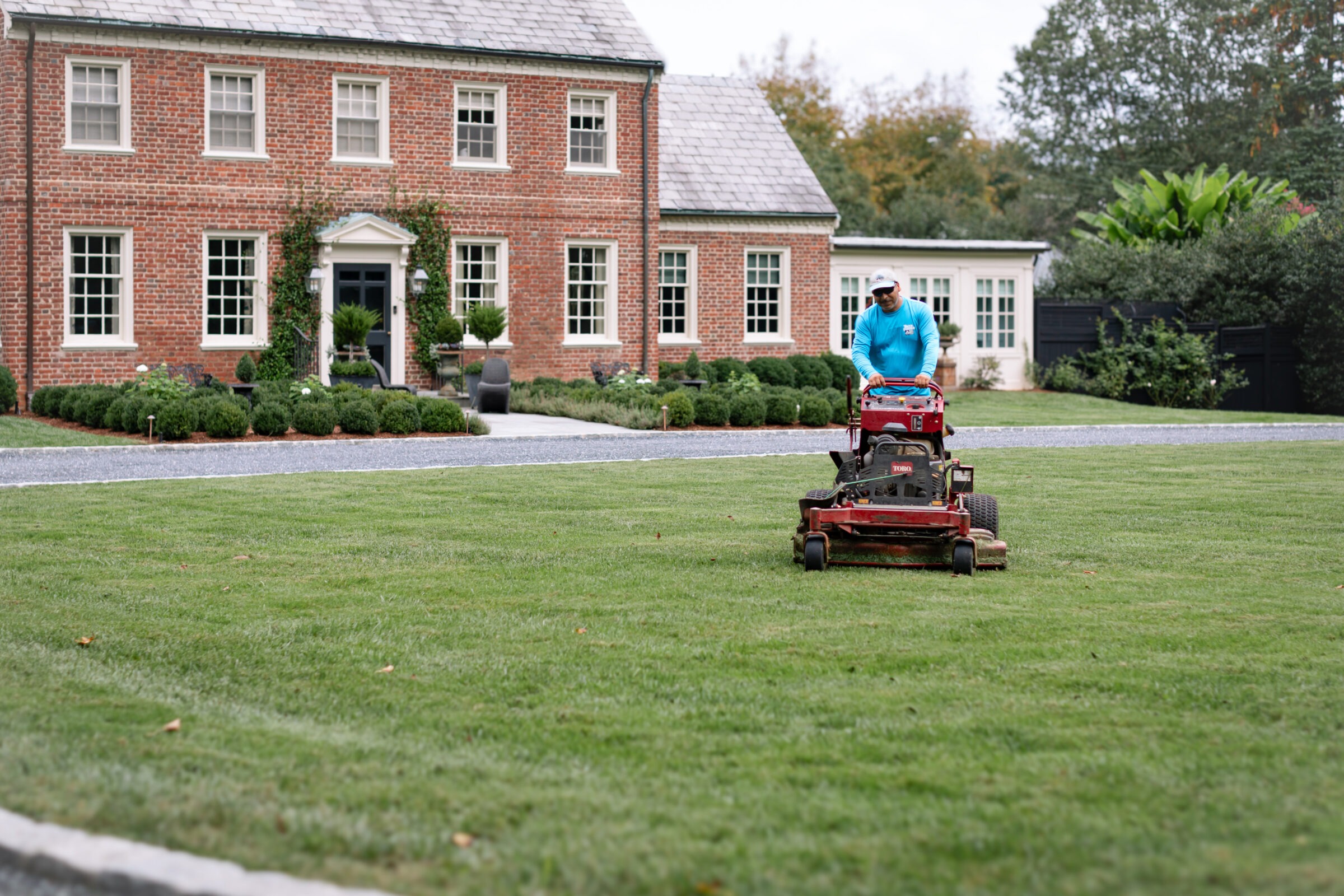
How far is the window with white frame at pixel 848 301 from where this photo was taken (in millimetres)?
31844

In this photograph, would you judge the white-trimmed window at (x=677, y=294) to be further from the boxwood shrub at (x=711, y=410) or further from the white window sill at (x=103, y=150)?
the white window sill at (x=103, y=150)

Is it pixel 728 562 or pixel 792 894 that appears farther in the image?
pixel 728 562

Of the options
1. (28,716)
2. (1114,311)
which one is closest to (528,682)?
(28,716)

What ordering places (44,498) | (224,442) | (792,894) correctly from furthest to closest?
(224,442), (44,498), (792,894)

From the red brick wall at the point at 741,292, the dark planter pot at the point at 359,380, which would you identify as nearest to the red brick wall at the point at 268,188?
the red brick wall at the point at 741,292

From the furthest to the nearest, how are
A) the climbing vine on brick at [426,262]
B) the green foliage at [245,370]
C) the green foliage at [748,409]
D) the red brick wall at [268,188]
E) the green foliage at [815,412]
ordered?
the climbing vine on brick at [426,262]
the red brick wall at [268,188]
the green foliage at [245,370]
the green foliage at [815,412]
the green foliage at [748,409]

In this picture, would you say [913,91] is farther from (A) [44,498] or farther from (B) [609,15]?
(A) [44,498]

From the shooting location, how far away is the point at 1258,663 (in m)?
6.06

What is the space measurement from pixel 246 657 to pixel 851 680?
8.53 feet

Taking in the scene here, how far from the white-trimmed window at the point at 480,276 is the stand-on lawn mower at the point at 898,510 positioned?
19.3 metres

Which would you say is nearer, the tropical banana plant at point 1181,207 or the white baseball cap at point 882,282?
the white baseball cap at point 882,282

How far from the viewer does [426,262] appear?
26.8 m

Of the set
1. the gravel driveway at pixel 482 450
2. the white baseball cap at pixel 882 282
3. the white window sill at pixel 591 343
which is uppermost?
the white window sill at pixel 591 343

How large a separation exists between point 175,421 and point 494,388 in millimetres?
6235
